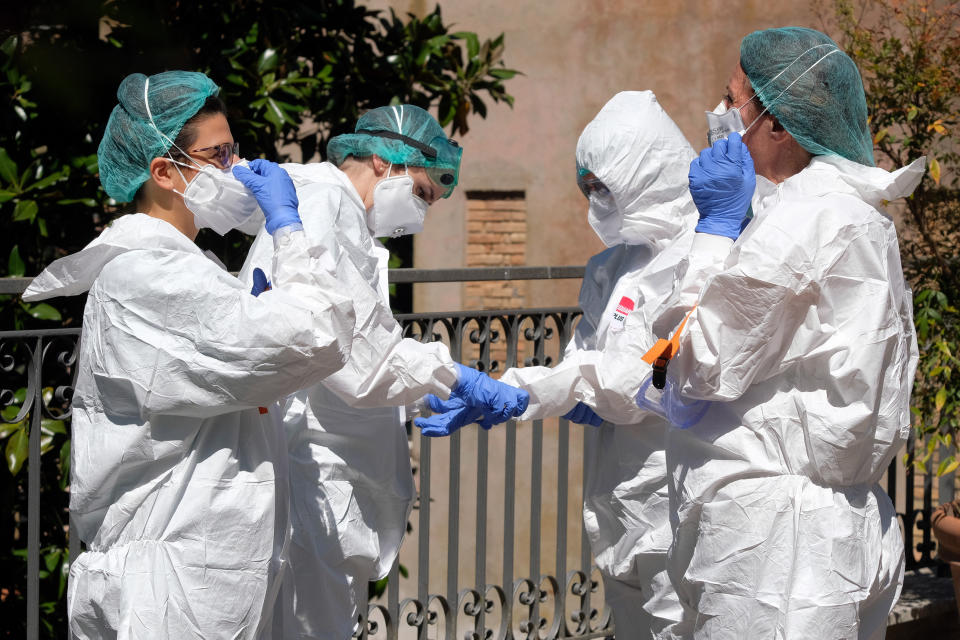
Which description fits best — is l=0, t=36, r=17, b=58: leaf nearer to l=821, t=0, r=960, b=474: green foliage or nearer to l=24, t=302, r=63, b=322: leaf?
l=24, t=302, r=63, b=322: leaf

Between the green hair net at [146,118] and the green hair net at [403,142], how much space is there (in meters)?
0.61

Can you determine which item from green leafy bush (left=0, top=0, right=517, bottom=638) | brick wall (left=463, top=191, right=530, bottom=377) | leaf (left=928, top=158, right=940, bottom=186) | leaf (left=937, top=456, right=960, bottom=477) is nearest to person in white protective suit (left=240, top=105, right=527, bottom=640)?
green leafy bush (left=0, top=0, right=517, bottom=638)

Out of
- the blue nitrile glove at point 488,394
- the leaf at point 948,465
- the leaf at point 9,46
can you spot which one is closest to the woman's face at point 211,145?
the blue nitrile glove at point 488,394

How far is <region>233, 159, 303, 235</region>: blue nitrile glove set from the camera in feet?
8.41

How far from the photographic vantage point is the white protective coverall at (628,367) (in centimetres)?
313

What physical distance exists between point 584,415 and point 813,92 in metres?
1.26

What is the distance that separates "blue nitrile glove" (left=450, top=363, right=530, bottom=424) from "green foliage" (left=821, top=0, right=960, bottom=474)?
2.00m

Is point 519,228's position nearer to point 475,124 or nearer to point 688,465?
point 475,124

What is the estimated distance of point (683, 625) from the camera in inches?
104

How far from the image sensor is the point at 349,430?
298 centimetres

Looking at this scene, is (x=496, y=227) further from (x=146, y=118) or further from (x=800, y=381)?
(x=800, y=381)

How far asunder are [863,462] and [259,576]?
1259 millimetres

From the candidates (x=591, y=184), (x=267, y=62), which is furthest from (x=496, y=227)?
(x=591, y=184)

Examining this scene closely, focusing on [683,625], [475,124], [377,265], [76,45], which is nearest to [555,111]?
[475,124]
